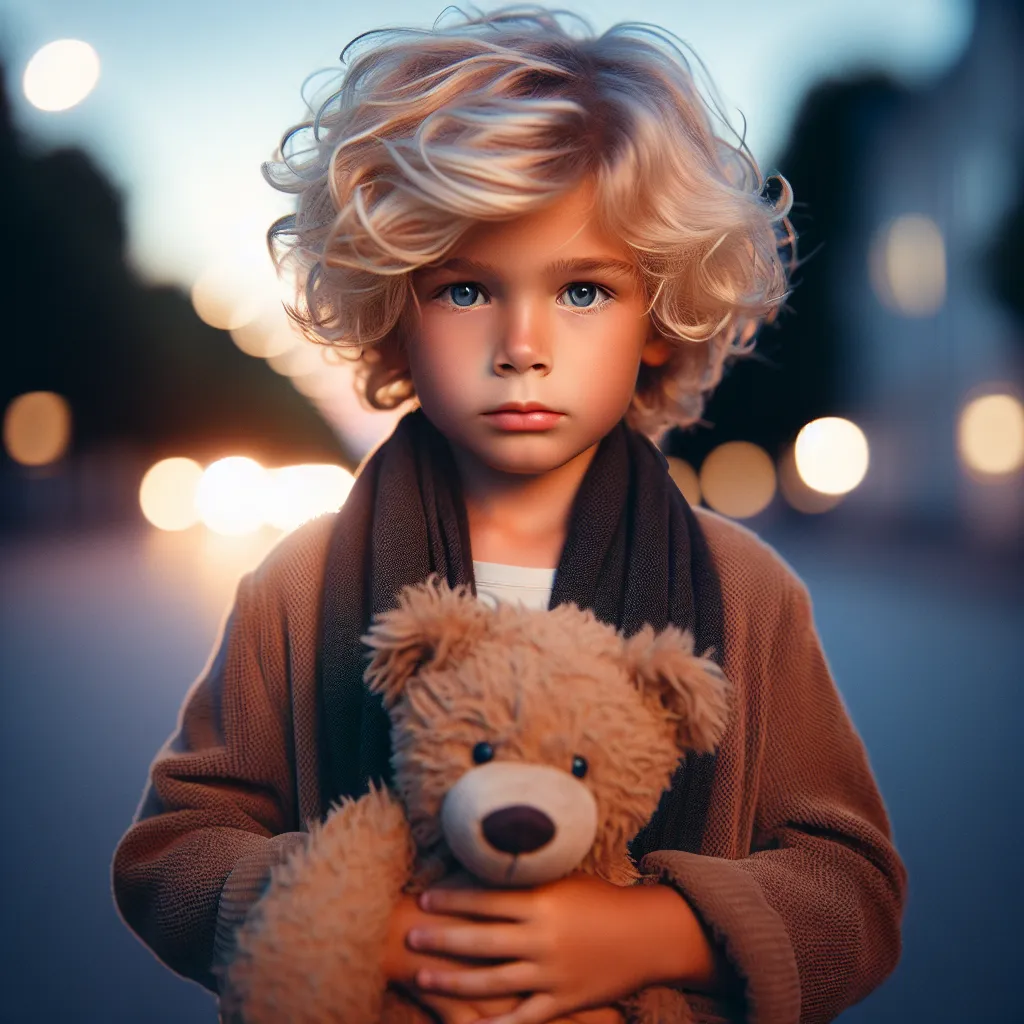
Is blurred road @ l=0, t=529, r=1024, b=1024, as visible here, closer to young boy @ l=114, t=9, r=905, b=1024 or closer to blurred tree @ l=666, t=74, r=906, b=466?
young boy @ l=114, t=9, r=905, b=1024

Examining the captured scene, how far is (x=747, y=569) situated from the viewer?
4.50ft

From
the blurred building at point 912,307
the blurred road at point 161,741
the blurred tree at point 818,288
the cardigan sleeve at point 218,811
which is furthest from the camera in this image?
the blurred building at point 912,307

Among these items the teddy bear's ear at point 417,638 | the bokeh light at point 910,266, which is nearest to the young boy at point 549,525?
the teddy bear's ear at point 417,638

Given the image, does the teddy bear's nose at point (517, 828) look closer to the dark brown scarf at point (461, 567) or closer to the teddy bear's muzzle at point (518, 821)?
the teddy bear's muzzle at point (518, 821)

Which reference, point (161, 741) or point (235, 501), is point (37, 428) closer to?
point (235, 501)

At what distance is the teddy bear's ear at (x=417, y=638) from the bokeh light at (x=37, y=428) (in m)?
13.4

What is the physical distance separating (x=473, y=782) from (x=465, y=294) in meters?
0.61

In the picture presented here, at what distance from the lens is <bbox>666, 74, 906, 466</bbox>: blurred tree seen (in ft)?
41.5

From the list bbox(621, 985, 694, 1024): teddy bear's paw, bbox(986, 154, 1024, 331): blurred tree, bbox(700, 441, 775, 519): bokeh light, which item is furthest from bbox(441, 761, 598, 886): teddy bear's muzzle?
bbox(700, 441, 775, 519): bokeh light

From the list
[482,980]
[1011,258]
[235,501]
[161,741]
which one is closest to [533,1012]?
[482,980]

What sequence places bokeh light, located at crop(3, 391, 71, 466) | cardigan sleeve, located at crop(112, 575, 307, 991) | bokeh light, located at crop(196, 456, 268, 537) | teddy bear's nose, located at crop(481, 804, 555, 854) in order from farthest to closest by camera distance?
1. bokeh light, located at crop(3, 391, 71, 466)
2. bokeh light, located at crop(196, 456, 268, 537)
3. cardigan sleeve, located at crop(112, 575, 307, 991)
4. teddy bear's nose, located at crop(481, 804, 555, 854)

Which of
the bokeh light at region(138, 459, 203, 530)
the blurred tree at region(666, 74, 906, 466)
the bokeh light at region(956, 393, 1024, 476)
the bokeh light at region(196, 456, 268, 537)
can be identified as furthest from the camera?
the bokeh light at region(138, 459, 203, 530)

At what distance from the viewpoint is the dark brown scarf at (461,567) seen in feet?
A: 3.99

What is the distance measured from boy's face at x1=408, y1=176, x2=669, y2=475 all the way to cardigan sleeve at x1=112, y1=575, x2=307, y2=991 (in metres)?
0.42
